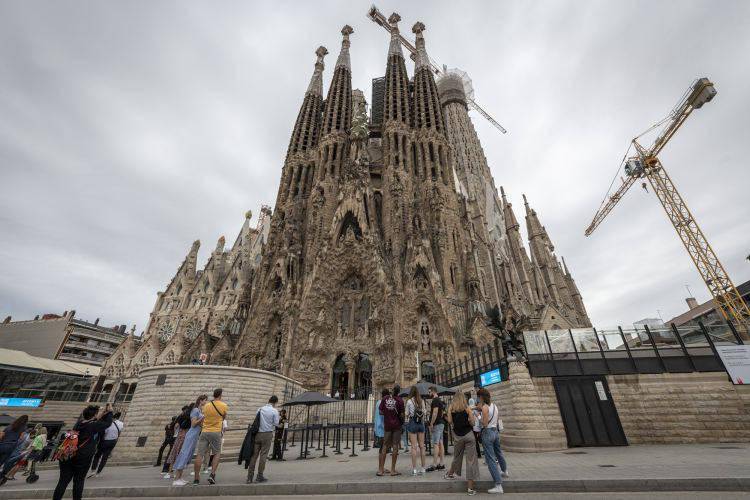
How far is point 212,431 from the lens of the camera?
607 cm

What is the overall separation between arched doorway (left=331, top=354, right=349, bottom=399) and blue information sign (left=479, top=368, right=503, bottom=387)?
16.0m

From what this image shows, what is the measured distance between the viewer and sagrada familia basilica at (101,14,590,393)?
24984 millimetres

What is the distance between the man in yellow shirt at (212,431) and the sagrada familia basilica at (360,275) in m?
8.44

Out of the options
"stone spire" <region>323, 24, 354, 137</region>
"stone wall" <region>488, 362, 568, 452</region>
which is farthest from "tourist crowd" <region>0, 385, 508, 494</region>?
"stone spire" <region>323, 24, 354, 137</region>

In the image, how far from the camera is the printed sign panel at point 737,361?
33.6ft

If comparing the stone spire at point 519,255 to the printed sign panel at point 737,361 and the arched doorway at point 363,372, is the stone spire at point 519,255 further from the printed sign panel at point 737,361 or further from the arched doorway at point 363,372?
the printed sign panel at point 737,361

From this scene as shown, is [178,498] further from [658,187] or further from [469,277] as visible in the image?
[658,187]

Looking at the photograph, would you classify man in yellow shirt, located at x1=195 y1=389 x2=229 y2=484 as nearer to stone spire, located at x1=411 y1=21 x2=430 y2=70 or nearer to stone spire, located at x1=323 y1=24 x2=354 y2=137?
stone spire, located at x1=323 y1=24 x2=354 y2=137

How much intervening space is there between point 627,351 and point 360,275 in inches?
827

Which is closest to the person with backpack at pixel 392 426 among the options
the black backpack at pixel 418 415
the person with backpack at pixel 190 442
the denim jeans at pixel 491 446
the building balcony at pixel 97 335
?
the black backpack at pixel 418 415

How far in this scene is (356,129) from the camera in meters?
38.4

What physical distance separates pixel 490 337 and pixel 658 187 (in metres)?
31.7

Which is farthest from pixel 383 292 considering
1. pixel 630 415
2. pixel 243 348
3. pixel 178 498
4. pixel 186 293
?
pixel 186 293

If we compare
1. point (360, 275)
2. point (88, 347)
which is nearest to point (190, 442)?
point (360, 275)
